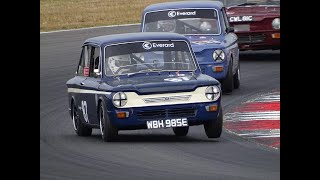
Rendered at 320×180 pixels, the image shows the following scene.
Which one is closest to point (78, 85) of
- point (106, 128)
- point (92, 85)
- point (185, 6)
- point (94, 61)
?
point (94, 61)

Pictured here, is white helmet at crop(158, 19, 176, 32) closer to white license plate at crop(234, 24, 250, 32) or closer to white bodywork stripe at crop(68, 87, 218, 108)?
white license plate at crop(234, 24, 250, 32)

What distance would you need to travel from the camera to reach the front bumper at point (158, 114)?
14.5m

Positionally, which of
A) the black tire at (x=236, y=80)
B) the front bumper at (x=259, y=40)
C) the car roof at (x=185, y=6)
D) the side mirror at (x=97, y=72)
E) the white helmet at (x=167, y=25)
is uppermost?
the car roof at (x=185, y=6)

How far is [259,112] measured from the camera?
18500 millimetres

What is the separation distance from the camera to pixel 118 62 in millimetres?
15789

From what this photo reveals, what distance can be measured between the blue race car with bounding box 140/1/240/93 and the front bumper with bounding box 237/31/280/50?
144 inches

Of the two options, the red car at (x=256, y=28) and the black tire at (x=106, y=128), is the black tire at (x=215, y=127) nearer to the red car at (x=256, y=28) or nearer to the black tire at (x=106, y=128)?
the black tire at (x=106, y=128)

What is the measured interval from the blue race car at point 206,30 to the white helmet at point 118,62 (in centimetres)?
473

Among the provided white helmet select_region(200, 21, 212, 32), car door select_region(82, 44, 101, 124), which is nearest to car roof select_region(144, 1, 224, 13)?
white helmet select_region(200, 21, 212, 32)

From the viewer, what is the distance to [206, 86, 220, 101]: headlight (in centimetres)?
1470

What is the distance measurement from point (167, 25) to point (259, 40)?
4.82 metres

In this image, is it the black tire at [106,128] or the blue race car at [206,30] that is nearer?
the black tire at [106,128]

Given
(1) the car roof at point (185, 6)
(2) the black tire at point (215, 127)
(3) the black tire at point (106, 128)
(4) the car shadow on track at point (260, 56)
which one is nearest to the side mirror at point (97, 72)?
(3) the black tire at point (106, 128)
